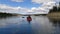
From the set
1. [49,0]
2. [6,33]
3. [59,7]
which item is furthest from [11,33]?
[59,7]

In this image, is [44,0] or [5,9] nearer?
[44,0]

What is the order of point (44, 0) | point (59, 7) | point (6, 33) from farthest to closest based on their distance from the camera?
point (59, 7) < point (44, 0) < point (6, 33)

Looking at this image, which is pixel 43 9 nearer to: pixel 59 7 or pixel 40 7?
pixel 40 7

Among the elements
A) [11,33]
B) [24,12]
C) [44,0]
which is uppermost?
[44,0]

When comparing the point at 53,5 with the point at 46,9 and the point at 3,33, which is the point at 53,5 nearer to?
the point at 46,9

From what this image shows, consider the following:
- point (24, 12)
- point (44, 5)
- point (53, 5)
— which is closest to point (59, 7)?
point (53, 5)

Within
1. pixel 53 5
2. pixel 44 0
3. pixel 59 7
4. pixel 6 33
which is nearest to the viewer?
pixel 6 33

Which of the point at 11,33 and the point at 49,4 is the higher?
the point at 49,4

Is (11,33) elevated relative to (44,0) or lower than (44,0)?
lower

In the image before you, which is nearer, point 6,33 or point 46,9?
point 6,33
